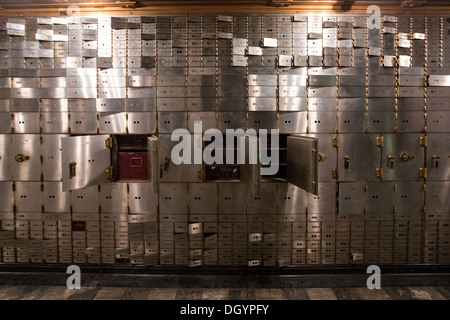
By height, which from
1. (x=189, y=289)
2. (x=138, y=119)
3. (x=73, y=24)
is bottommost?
(x=189, y=289)

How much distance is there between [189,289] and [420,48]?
431 cm

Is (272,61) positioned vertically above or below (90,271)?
above

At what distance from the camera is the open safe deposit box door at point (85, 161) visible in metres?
3.49

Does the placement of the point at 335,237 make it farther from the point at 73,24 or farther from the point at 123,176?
the point at 73,24

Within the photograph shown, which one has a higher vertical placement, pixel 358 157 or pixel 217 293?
pixel 358 157

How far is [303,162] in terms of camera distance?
11.2ft

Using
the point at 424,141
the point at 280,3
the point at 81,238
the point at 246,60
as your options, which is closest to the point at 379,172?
the point at 424,141

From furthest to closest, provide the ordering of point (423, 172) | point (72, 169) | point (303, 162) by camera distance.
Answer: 1. point (423, 172)
2. point (72, 169)
3. point (303, 162)

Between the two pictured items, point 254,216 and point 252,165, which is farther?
point 254,216

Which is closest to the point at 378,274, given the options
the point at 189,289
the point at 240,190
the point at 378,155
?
the point at 378,155

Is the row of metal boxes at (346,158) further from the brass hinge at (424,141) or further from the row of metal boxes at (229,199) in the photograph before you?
the row of metal boxes at (229,199)

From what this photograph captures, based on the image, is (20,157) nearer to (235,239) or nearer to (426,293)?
(235,239)

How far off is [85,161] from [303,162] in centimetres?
259

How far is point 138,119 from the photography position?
3902 mm
